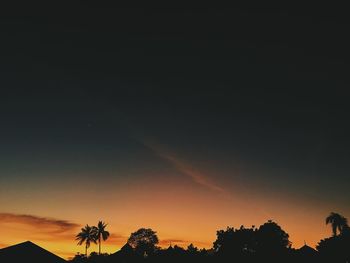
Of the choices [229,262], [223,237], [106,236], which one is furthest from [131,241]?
[229,262]

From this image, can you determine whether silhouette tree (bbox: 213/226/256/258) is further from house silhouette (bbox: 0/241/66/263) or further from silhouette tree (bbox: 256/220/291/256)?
house silhouette (bbox: 0/241/66/263)

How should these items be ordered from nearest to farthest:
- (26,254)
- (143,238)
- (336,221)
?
1. (26,254)
2. (336,221)
3. (143,238)

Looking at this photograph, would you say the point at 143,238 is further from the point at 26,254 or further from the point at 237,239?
the point at 26,254

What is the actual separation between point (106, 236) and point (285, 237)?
169ft

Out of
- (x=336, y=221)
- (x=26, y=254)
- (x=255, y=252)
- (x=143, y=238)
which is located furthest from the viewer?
(x=143, y=238)

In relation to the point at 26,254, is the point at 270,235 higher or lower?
higher

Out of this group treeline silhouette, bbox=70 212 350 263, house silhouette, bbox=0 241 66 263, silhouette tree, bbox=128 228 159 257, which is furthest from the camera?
silhouette tree, bbox=128 228 159 257

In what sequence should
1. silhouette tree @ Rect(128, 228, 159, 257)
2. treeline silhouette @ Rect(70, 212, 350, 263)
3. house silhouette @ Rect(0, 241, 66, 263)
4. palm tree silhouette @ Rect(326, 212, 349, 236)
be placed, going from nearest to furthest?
house silhouette @ Rect(0, 241, 66, 263) < treeline silhouette @ Rect(70, 212, 350, 263) < palm tree silhouette @ Rect(326, 212, 349, 236) < silhouette tree @ Rect(128, 228, 159, 257)

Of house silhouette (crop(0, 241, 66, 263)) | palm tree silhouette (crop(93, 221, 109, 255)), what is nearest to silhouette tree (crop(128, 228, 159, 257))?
palm tree silhouette (crop(93, 221, 109, 255))

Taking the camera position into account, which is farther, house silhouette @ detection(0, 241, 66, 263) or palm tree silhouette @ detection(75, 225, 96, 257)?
palm tree silhouette @ detection(75, 225, 96, 257)

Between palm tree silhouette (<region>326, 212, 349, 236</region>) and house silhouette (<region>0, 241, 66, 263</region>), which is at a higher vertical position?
palm tree silhouette (<region>326, 212, 349, 236</region>)

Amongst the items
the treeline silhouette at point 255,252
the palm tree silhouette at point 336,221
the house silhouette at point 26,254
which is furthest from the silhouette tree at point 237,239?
the house silhouette at point 26,254

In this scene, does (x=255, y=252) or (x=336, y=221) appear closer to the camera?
(x=255, y=252)

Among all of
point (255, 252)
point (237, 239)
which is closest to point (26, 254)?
point (255, 252)
